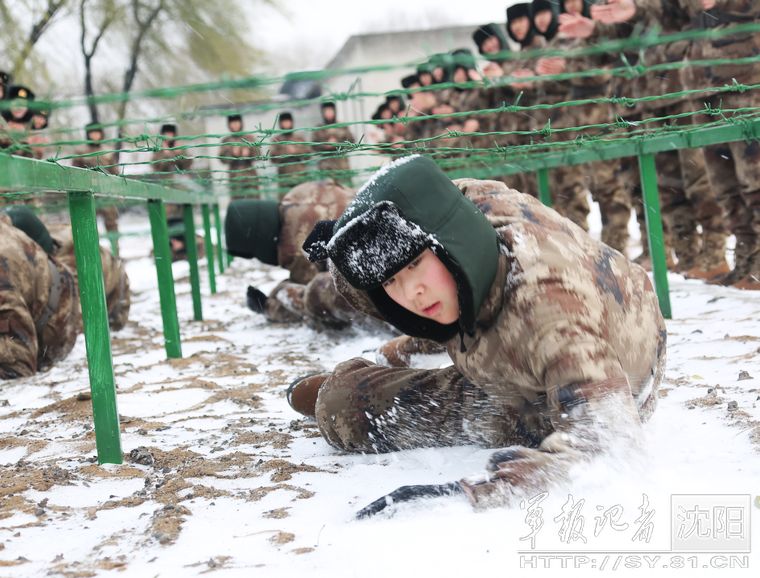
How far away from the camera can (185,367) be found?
431 centimetres

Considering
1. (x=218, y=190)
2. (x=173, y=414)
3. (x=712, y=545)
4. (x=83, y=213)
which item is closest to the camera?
(x=712, y=545)

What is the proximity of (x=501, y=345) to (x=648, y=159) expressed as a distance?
9.50 ft

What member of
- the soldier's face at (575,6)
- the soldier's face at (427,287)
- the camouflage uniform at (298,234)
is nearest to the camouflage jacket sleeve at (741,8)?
the soldier's face at (575,6)

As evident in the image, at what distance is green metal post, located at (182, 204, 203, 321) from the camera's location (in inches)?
234

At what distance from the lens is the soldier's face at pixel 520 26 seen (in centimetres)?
764

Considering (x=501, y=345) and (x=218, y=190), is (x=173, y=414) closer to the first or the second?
(x=501, y=345)

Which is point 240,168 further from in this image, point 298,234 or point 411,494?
point 411,494

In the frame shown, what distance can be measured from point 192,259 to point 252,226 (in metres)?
0.71

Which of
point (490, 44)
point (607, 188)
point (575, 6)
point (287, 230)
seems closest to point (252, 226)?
point (287, 230)

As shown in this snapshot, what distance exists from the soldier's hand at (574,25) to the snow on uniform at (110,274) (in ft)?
10.6

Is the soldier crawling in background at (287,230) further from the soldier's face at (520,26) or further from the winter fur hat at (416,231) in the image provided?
the winter fur hat at (416,231)

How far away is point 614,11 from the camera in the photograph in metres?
5.40

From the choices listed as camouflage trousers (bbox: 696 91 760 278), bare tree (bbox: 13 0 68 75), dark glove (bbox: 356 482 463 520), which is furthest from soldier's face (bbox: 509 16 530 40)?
bare tree (bbox: 13 0 68 75)

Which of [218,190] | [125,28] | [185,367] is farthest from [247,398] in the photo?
[125,28]
